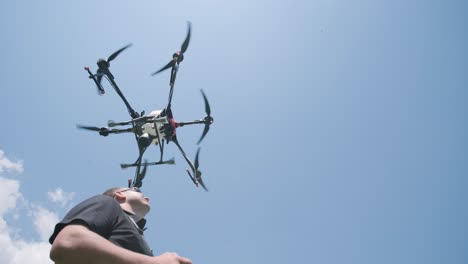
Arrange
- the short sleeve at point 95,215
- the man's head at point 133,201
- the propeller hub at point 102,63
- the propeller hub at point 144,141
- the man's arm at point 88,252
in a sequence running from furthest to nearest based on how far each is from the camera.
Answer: the propeller hub at point 102,63 < the propeller hub at point 144,141 < the man's head at point 133,201 < the short sleeve at point 95,215 < the man's arm at point 88,252

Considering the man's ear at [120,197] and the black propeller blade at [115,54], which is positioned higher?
the black propeller blade at [115,54]

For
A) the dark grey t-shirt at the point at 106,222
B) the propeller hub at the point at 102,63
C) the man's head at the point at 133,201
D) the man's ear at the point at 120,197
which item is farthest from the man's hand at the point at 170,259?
the propeller hub at the point at 102,63

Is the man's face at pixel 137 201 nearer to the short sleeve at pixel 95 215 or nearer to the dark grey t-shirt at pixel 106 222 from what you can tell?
the dark grey t-shirt at pixel 106 222

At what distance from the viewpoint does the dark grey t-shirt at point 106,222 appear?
2.57 meters

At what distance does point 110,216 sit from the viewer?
291 centimetres

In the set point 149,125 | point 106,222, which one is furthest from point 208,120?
point 106,222

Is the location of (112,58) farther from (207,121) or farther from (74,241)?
(74,241)

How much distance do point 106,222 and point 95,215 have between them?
151 mm

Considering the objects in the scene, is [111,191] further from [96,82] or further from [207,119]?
[207,119]

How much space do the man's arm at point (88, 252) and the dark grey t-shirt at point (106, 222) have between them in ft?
0.64

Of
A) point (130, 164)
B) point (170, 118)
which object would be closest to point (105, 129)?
point (130, 164)

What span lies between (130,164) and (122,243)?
1003 centimetres

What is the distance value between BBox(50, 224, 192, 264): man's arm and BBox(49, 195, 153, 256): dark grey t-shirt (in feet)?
0.64

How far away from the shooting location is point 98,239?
231 centimetres
